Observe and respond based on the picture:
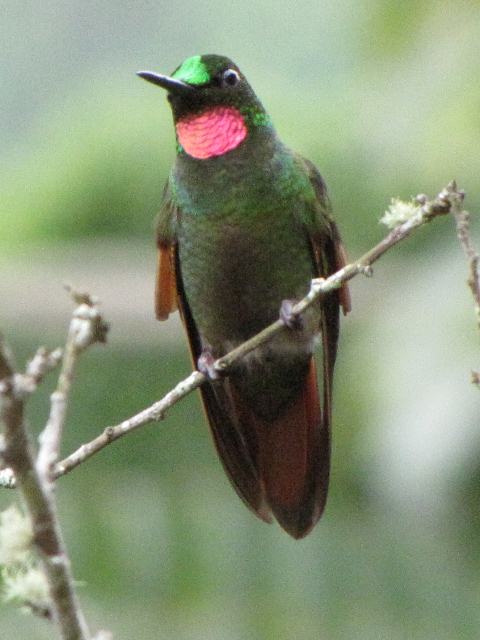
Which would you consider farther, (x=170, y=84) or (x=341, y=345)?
(x=341, y=345)

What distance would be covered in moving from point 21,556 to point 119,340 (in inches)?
172

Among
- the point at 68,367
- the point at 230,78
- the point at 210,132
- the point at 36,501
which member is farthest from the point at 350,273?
the point at 230,78

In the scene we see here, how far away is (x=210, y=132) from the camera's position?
341cm

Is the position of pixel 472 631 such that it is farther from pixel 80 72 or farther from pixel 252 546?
pixel 80 72

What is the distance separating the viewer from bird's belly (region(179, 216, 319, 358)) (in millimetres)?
3422

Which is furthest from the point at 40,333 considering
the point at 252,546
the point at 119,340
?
the point at 252,546

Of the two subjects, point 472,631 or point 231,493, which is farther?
point 231,493

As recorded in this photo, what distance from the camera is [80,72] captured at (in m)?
9.33

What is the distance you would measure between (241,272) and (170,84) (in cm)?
54

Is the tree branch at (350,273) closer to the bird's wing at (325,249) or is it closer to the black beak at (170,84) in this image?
the black beak at (170,84)

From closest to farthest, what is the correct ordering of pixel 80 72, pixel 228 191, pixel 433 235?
pixel 228 191, pixel 433 235, pixel 80 72

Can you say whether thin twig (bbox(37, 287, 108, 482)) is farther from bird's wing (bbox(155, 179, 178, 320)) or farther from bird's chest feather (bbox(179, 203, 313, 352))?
bird's wing (bbox(155, 179, 178, 320))

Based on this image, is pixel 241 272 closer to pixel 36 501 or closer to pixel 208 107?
pixel 208 107

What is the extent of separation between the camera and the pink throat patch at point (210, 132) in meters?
3.39
